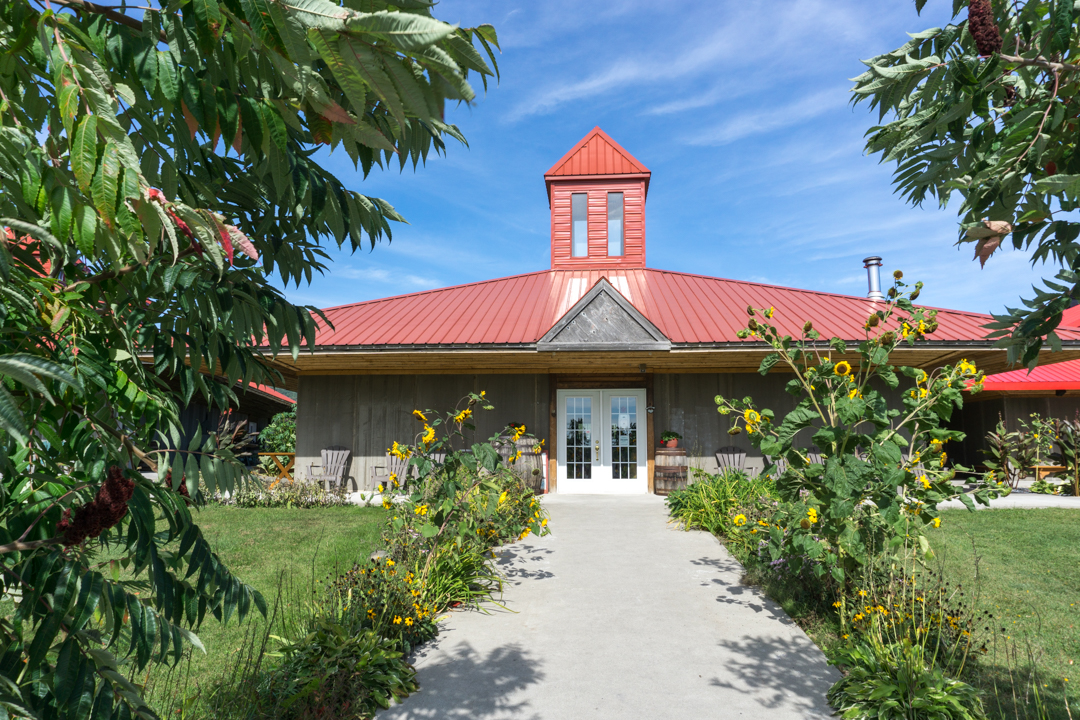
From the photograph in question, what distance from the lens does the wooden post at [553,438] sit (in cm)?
1291

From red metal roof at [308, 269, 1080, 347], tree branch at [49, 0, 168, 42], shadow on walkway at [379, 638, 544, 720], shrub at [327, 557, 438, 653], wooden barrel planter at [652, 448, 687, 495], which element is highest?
red metal roof at [308, 269, 1080, 347]

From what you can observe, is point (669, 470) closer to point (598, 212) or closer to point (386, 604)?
point (598, 212)

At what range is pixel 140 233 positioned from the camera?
112 cm

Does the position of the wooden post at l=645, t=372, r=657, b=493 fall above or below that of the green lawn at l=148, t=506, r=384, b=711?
above

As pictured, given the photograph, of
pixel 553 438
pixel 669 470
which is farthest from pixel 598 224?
pixel 669 470

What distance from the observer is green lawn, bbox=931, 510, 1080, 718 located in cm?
411

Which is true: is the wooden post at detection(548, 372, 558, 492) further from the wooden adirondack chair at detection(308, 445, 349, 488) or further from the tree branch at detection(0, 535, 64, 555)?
the tree branch at detection(0, 535, 64, 555)

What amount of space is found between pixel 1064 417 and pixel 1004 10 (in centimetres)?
1811

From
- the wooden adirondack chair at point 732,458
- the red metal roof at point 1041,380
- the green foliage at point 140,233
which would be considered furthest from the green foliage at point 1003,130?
the red metal roof at point 1041,380

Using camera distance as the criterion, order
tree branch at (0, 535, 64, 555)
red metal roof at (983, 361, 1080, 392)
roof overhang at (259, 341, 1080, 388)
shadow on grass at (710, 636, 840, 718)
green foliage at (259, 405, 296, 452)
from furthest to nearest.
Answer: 1. green foliage at (259, 405, 296, 452)
2. red metal roof at (983, 361, 1080, 392)
3. roof overhang at (259, 341, 1080, 388)
4. shadow on grass at (710, 636, 840, 718)
5. tree branch at (0, 535, 64, 555)

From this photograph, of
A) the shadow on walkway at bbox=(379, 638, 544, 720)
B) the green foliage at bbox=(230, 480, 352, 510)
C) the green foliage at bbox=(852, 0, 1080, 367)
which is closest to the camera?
the green foliage at bbox=(852, 0, 1080, 367)

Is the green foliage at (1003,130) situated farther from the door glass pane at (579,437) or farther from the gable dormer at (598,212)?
the gable dormer at (598,212)

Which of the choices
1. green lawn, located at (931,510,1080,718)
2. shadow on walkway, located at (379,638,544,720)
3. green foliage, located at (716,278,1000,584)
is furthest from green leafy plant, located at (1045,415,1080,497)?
shadow on walkway, located at (379,638,544,720)

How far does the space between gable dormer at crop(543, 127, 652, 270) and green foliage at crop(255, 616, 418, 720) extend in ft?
42.2
